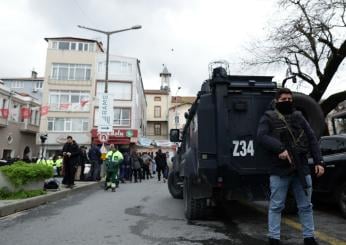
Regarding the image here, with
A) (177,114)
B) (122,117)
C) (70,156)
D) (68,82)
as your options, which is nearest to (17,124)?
(68,82)

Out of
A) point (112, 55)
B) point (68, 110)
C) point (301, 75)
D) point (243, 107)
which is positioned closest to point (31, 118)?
point (68, 110)

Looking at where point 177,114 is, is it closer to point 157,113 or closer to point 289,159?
point 157,113

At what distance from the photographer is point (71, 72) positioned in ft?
149

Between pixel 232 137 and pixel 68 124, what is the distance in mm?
40919

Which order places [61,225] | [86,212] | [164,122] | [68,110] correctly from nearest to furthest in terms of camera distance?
1. [61,225]
2. [86,212]
3. [68,110]
4. [164,122]

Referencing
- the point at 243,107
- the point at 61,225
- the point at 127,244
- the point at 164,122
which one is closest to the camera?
the point at 127,244

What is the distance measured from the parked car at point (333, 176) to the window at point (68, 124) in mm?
38950

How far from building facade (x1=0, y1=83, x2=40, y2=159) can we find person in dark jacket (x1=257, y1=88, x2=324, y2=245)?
37595 millimetres

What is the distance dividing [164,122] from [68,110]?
31260 millimetres

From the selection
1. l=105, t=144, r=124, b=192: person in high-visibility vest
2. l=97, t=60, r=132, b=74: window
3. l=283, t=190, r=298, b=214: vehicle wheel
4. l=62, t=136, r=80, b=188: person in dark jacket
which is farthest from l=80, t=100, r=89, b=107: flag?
l=283, t=190, r=298, b=214: vehicle wheel

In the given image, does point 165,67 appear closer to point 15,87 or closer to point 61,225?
point 15,87

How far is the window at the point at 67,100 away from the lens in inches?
1752

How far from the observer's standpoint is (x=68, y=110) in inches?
1751

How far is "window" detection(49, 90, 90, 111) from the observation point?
44500mm
